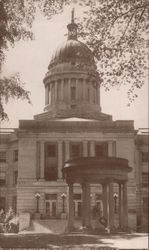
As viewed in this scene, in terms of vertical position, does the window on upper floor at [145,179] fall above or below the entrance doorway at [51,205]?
above

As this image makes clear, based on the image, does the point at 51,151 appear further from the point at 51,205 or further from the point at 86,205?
the point at 86,205

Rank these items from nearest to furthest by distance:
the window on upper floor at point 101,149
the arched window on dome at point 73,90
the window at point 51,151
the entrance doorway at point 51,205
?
the entrance doorway at point 51,205 → the window on upper floor at point 101,149 → the window at point 51,151 → the arched window on dome at point 73,90

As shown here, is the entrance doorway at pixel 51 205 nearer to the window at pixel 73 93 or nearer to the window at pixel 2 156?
the window at pixel 2 156

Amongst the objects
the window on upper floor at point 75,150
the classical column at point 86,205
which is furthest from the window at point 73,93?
the classical column at point 86,205

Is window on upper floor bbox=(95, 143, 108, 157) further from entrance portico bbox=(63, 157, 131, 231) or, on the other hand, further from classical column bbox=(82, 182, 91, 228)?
classical column bbox=(82, 182, 91, 228)

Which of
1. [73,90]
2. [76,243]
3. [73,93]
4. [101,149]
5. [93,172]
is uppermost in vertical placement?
[73,90]

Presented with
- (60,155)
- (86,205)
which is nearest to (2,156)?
(60,155)

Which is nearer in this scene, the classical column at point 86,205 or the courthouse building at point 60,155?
the classical column at point 86,205

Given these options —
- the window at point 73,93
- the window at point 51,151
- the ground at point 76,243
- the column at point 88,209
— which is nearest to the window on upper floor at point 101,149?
the window at point 51,151

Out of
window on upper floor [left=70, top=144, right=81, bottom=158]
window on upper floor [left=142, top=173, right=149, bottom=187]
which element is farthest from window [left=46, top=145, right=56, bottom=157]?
window on upper floor [left=142, top=173, right=149, bottom=187]

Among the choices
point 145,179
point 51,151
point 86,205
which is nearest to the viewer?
point 86,205

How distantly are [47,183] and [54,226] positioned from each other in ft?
A: 32.3

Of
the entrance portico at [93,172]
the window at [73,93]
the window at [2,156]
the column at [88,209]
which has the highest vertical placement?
the window at [73,93]

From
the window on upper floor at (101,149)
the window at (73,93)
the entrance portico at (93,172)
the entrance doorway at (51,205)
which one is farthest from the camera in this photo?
the window at (73,93)
